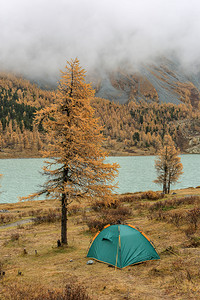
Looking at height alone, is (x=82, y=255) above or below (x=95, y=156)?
below

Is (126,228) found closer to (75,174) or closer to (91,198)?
(91,198)

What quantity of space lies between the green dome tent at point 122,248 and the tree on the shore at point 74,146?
118 inches

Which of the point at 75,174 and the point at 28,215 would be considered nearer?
the point at 75,174

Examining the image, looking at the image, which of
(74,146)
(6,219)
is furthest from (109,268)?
(6,219)

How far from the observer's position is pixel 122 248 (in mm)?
10773

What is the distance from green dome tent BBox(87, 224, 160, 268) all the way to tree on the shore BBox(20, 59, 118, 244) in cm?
299

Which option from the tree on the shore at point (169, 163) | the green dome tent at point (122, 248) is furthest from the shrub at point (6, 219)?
the tree on the shore at point (169, 163)

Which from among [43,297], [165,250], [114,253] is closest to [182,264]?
[165,250]

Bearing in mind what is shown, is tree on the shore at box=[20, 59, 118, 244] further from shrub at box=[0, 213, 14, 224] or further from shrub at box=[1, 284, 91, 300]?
shrub at box=[0, 213, 14, 224]

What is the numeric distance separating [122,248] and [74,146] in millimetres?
6854

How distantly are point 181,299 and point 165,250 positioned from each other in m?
5.10

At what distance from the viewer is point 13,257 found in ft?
44.4

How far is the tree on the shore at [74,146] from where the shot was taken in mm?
13734

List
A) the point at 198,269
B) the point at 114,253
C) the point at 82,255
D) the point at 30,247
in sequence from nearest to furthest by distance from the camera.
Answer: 1. the point at 198,269
2. the point at 114,253
3. the point at 82,255
4. the point at 30,247
